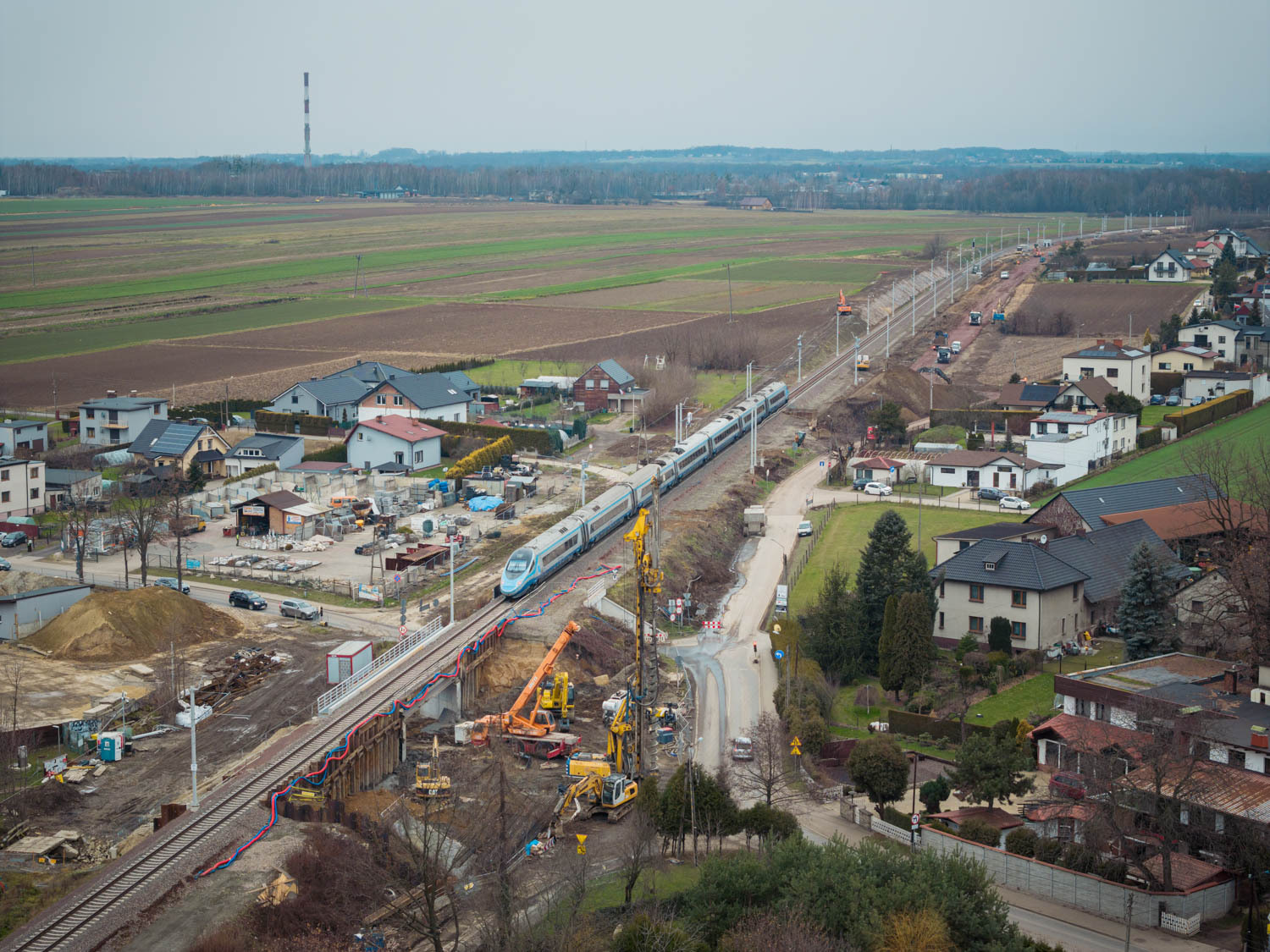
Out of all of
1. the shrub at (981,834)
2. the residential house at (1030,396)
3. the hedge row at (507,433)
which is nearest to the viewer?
the shrub at (981,834)

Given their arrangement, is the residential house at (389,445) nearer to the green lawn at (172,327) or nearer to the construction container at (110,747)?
the construction container at (110,747)

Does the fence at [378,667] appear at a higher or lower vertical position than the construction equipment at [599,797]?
higher

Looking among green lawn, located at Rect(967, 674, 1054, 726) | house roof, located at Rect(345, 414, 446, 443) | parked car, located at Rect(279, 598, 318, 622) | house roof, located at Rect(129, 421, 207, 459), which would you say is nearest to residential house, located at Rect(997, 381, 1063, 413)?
house roof, located at Rect(345, 414, 446, 443)

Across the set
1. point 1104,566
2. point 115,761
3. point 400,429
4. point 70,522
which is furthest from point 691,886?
point 400,429

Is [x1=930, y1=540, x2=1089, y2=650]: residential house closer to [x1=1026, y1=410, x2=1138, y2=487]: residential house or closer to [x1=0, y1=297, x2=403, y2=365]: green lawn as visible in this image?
[x1=1026, y1=410, x2=1138, y2=487]: residential house

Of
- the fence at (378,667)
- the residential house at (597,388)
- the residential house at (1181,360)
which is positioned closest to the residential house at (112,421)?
the residential house at (597,388)

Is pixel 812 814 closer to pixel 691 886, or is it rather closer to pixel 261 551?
pixel 691 886

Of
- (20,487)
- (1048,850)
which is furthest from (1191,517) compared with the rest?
(20,487)
